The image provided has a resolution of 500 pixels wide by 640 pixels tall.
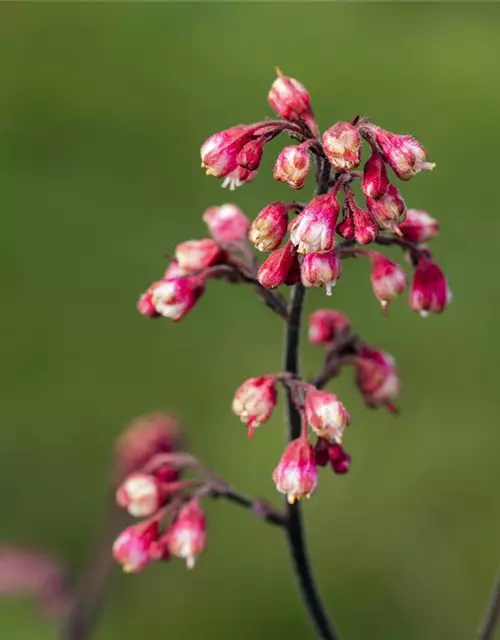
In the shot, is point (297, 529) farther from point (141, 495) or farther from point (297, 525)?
point (141, 495)

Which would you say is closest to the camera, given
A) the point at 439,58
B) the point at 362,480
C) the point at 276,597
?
the point at 276,597

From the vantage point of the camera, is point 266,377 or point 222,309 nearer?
point 266,377

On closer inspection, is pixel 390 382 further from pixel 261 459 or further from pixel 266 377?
pixel 261 459

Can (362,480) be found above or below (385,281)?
above

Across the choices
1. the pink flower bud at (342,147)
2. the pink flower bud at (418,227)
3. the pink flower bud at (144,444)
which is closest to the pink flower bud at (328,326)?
the pink flower bud at (418,227)

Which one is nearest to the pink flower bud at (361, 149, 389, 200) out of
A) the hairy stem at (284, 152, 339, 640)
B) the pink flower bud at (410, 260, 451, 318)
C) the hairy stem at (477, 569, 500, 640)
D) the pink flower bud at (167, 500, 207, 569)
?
the hairy stem at (284, 152, 339, 640)

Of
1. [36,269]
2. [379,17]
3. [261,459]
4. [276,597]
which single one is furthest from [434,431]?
[379,17]

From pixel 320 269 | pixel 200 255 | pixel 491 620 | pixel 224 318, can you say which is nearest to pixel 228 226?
pixel 200 255
